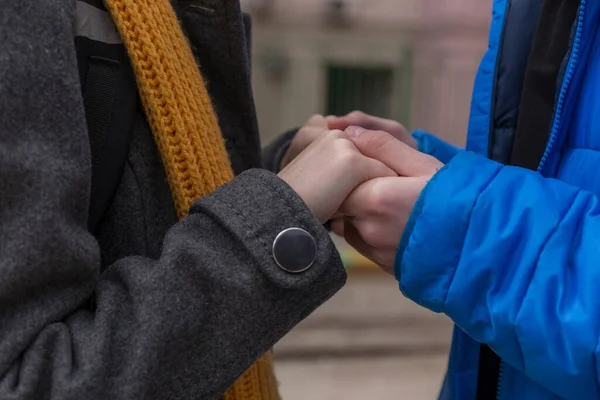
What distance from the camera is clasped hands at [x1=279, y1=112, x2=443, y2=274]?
1.69 ft

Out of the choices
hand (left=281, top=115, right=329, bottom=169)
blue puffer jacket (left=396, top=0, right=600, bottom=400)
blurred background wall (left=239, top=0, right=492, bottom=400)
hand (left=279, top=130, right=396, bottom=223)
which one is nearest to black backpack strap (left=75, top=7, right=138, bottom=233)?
hand (left=279, top=130, right=396, bottom=223)

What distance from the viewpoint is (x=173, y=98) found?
0.51 metres

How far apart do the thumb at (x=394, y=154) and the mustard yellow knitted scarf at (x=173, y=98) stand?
0.14m

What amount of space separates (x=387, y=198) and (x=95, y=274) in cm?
24

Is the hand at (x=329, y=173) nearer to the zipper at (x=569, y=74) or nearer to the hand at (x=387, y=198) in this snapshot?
the hand at (x=387, y=198)

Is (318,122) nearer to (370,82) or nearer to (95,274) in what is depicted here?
(95,274)

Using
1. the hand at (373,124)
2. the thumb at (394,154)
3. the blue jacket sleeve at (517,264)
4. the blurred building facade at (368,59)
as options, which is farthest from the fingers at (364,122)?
the blurred building facade at (368,59)

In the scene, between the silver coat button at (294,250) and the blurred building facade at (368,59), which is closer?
the silver coat button at (294,250)

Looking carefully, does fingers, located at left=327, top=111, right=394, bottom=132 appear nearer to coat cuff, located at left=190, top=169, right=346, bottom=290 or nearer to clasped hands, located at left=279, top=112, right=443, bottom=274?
clasped hands, located at left=279, top=112, right=443, bottom=274

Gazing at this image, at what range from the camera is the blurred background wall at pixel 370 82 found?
2.25 metres

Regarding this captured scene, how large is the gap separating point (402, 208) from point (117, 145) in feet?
0.79

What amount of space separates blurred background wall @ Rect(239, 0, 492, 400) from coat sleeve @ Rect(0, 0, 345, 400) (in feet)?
5.68

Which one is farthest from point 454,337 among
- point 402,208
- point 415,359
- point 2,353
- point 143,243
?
point 415,359

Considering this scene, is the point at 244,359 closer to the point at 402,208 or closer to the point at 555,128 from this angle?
the point at 402,208
